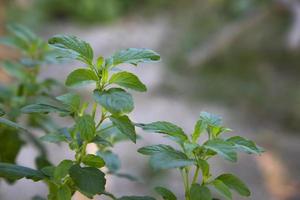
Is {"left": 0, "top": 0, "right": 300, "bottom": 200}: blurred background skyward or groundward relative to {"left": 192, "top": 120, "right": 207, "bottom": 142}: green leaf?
skyward

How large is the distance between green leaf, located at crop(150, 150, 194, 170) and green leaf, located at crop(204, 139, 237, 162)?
4 centimetres

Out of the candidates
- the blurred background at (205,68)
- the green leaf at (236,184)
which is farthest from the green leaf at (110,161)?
the blurred background at (205,68)

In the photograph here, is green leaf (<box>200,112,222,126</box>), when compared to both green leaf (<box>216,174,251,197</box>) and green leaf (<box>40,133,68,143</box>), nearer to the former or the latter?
green leaf (<box>216,174,251,197</box>)

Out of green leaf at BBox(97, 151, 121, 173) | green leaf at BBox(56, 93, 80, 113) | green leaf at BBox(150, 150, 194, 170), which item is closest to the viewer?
green leaf at BBox(150, 150, 194, 170)

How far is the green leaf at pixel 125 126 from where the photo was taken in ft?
2.10

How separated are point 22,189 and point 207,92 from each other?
6.27 ft

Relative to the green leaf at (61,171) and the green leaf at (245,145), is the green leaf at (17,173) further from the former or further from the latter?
the green leaf at (245,145)

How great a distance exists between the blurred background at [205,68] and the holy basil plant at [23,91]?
4.36 ft

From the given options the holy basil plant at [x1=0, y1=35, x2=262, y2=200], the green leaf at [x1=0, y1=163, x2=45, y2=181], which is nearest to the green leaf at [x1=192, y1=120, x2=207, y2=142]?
the holy basil plant at [x1=0, y1=35, x2=262, y2=200]

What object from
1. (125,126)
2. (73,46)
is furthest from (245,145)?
(73,46)

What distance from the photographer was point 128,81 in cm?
69

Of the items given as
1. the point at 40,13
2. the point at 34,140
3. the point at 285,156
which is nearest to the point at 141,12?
the point at 40,13

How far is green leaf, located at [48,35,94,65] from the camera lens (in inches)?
25.8

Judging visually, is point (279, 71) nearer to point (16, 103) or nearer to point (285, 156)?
point (285, 156)
